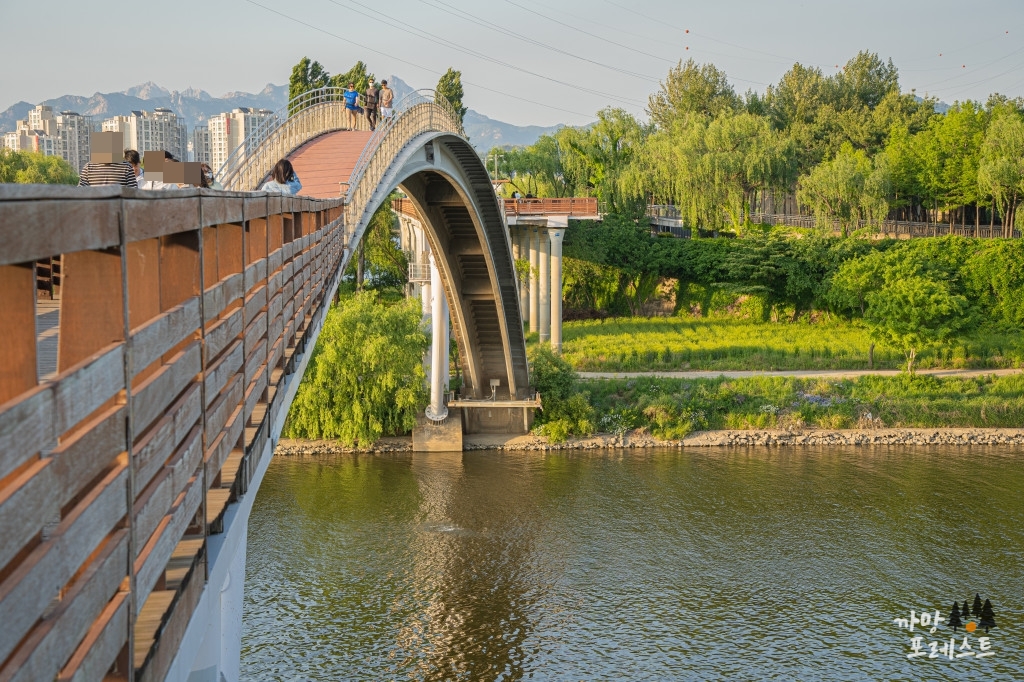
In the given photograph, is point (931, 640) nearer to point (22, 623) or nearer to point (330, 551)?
point (330, 551)

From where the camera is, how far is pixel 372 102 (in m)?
18.8

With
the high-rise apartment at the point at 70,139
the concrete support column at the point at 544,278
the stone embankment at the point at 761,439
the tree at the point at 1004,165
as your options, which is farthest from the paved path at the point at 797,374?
the high-rise apartment at the point at 70,139

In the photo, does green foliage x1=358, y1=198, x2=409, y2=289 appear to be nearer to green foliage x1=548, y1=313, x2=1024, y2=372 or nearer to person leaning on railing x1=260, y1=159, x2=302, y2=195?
green foliage x1=548, y1=313, x2=1024, y2=372

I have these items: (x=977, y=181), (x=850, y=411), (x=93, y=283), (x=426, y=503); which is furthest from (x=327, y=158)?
(x=977, y=181)

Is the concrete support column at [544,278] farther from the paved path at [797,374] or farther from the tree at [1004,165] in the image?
the tree at [1004,165]

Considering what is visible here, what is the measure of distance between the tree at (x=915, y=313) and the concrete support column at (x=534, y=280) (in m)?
10.1

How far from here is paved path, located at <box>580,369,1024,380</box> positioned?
30.2m

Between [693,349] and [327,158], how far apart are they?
61.5 ft

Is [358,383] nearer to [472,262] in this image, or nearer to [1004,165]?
[472,262]

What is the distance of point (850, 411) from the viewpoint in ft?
91.7

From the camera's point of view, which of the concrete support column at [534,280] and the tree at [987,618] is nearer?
the tree at [987,618]

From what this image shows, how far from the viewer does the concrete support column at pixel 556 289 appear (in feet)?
109

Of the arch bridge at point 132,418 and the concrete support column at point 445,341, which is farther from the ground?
the arch bridge at point 132,418

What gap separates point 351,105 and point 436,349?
801cm
